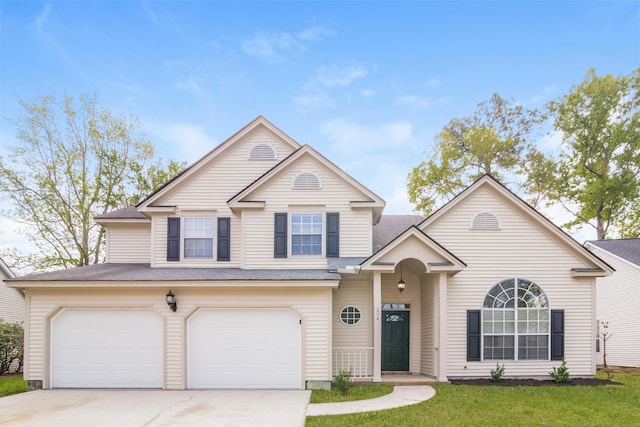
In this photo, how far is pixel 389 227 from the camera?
49.7 ft

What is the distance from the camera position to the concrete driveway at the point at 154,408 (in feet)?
24.2

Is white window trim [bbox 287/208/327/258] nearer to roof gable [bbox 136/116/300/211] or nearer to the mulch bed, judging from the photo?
roof gable [bbox 136/116/300/211]

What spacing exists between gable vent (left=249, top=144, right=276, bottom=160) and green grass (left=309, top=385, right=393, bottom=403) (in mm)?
7204

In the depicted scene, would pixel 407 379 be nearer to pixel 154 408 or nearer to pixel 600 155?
pixel 154 408

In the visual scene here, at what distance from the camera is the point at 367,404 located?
28.6 feet

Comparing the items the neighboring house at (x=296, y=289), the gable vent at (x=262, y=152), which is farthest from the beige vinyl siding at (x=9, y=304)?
the gable vent at (x=262, y=152)

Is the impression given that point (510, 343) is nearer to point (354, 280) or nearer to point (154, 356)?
point (354, 280)

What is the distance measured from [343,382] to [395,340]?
137 inches

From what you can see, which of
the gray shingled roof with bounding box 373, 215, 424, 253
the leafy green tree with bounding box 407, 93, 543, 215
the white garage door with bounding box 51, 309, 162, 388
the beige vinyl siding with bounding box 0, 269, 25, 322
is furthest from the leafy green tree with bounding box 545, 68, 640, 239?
the beige vinyl siding with bounding box 0, 269, 25, 322

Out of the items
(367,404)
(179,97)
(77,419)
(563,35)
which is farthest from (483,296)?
(179,97)

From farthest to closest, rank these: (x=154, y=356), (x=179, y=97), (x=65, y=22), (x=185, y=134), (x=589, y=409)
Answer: (x=185, y=134), (x=179, y=97), (x=65, y=22), (x=154, y=356), (x=589, y=409)

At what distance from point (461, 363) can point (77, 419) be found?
31.7 feet

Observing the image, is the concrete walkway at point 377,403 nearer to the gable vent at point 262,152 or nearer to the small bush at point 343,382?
the small bush at point 343,382

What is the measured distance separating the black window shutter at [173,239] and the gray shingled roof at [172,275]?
0.57 m
